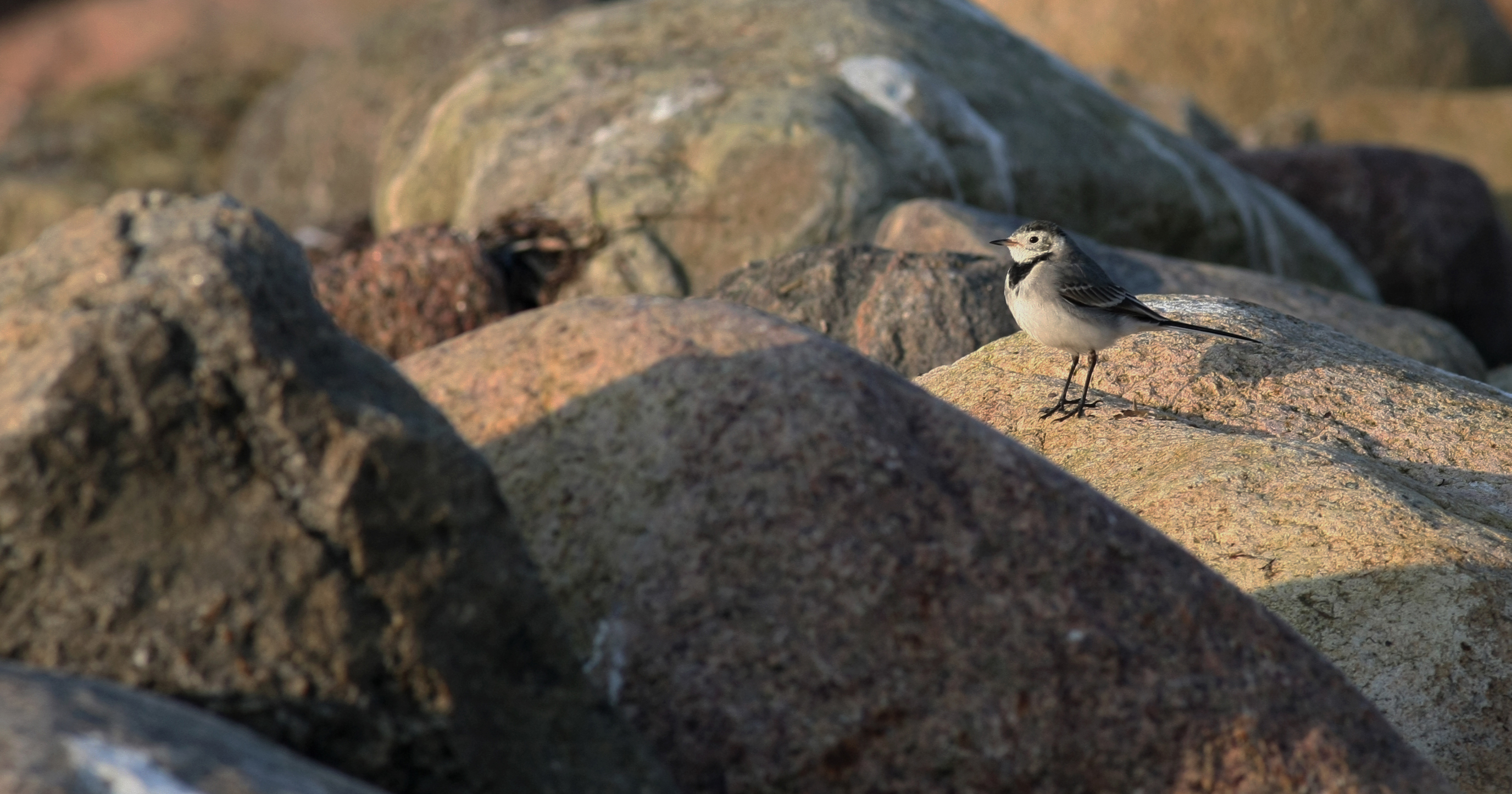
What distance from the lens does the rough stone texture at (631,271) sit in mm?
9734

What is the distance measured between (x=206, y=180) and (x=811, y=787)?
55.3 feet

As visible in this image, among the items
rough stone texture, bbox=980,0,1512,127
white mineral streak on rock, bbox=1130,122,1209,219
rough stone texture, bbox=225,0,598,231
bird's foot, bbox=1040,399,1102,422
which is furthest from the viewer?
rough stone texture, bbox=980,0,1512,127

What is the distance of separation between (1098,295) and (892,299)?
1488 mm

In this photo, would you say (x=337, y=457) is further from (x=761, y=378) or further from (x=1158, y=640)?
(x=1158, y=640)

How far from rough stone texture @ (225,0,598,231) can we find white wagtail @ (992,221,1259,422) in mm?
10302

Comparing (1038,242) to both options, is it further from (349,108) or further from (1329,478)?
(349,108)

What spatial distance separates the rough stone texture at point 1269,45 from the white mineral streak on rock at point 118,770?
742 inches

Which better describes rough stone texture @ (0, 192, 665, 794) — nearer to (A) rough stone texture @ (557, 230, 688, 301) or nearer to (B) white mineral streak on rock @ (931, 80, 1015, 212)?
(A) rough stone texture @ (557, 230, 688, 301)

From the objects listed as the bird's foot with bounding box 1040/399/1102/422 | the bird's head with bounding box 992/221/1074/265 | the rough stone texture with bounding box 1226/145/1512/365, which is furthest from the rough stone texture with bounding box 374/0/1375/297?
the bird's foot with bounding box 1040/399/1102/422

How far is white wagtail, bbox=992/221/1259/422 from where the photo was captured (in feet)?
20.0

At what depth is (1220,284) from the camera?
8.64 metres

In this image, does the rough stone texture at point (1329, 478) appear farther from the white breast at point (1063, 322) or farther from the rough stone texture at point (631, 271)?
the rough stone texture at point (631, 271)

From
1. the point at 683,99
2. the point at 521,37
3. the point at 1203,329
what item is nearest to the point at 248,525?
the point at 1203,329

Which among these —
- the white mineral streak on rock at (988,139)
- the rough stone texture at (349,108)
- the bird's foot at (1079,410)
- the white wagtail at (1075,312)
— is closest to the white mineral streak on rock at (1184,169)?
the white mineral streak on rock at (988,139)
